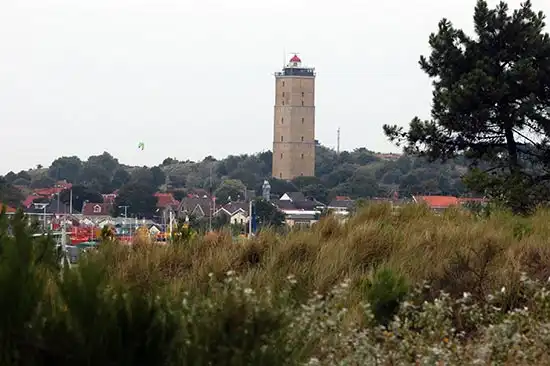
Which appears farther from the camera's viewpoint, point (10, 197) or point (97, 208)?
point (97, 208)

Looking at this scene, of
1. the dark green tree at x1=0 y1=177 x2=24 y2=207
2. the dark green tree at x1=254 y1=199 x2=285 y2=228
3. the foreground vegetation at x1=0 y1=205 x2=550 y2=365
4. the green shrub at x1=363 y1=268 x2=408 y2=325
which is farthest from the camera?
the dark green tree at x1=254 y1=199 x2=285 y2=228

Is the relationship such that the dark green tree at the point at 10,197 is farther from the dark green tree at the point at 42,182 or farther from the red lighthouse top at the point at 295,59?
the red lighthouse top at the point at 295,59

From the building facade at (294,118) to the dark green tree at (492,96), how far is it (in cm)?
11795

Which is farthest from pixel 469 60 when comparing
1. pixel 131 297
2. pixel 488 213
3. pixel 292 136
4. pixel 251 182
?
pixel 292 136

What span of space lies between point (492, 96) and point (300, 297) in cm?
1164

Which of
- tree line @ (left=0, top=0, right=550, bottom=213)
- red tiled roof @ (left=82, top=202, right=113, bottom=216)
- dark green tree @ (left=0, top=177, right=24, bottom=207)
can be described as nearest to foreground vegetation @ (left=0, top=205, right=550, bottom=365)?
dark green tree @ (left=0, top=177, right=24, bottom=207)

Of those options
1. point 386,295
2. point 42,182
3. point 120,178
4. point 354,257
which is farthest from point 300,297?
point 120,178

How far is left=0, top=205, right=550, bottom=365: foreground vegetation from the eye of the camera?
4176 mm

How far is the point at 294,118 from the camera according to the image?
14438cm

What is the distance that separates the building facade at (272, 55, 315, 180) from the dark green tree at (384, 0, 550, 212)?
11795cm

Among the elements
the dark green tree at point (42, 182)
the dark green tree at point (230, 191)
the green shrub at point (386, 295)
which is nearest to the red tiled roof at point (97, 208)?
the dark green tree at point (230, 191)

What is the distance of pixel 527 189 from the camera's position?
17844 millimetres

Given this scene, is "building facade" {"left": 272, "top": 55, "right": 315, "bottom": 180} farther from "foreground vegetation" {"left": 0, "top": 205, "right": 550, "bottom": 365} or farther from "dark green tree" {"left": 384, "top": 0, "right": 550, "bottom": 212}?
"foreground vegetation" {"left": 0, "top": 205, "right": 550, "bottom": 365}

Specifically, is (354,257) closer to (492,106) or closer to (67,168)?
(492,106)
